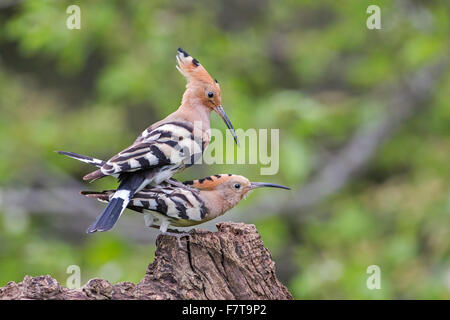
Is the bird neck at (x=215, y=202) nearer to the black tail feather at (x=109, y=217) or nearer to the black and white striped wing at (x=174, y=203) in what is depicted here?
the black and white striped wing at (x=174, y=203)

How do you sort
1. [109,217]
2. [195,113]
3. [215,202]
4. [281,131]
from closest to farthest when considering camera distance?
[109,217]
[215,202]
[195,113]
[281,131]

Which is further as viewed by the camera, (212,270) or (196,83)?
(196,83)

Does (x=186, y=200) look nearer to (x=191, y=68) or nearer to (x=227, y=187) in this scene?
(x=227, y=187)

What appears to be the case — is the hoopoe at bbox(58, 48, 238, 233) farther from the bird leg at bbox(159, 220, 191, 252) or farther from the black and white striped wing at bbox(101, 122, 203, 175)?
the bird leg at bbox(159, 220, 191, 252)

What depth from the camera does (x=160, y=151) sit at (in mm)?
4156

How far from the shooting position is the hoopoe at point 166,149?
157 inches

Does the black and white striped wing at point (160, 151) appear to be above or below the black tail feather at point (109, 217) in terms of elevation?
above

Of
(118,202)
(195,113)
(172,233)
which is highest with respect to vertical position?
(195,113)

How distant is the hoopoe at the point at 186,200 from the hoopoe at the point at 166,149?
8cm

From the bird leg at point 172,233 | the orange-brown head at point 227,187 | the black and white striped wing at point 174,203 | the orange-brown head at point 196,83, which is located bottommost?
the bird leg at point 172,233

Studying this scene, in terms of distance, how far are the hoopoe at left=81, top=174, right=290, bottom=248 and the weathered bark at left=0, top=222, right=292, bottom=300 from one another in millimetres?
107

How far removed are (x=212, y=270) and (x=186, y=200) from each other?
414 mm

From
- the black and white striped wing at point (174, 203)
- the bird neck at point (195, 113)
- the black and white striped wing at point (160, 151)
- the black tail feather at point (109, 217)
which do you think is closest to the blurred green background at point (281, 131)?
the bird neck at point (195, 113)

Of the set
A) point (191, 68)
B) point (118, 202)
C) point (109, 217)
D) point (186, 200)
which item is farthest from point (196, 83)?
point (109, 217)
